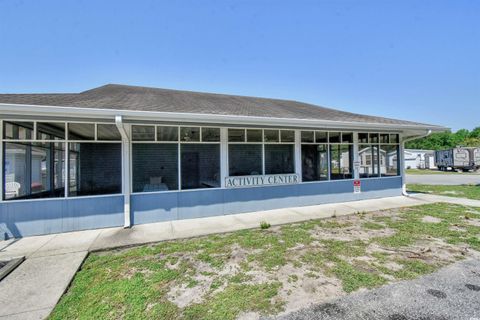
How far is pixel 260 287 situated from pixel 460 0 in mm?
10432

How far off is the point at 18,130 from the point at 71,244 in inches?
118

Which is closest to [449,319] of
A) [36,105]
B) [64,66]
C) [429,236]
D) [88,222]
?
[429,236]

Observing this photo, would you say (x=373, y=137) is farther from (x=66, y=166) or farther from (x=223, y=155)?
(x=66, y=166)

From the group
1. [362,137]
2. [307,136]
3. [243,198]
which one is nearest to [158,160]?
[243,198]

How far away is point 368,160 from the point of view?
923 centimetres

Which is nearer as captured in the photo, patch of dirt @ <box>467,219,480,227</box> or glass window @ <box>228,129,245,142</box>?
patch of dirt @ <box>467,219,480,227</box>

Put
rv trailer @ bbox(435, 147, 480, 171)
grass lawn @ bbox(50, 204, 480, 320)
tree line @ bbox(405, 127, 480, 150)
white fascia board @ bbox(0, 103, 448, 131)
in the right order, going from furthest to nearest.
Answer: tree line @ bbox(405, 127, 480, 150), rv trailer @ bbox(435, 147, 480, 171), white fascia board @ bbox(0, 103, 448, 131), grass lawn @ bbox(50, 204, 480, 320)

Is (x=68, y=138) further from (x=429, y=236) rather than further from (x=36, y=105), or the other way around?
(x=429, y=236)

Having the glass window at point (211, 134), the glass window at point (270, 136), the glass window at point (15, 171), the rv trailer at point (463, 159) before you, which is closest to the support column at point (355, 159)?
Answer: the glass window at point (270, 136)

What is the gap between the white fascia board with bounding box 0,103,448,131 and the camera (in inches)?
Result: 179

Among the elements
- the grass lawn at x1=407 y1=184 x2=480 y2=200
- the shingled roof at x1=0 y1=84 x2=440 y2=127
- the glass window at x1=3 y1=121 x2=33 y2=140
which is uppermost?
the shingled roof at x1=0 y1=84 x2=440 y2=127

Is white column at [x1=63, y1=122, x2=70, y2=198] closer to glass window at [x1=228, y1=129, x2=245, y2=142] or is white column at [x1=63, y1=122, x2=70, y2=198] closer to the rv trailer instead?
glass window at [x1=228, y1=129, x2=245, y2=142]

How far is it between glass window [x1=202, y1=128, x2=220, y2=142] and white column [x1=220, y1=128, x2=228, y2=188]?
0.40 feet

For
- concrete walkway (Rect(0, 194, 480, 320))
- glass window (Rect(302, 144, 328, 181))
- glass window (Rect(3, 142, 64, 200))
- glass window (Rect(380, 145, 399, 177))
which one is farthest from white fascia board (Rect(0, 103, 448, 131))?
concrete walkway (Rect(0, 194, 480, 320))
